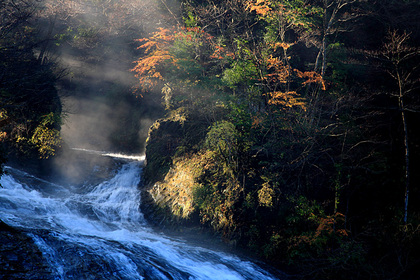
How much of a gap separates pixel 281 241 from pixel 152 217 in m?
5.91

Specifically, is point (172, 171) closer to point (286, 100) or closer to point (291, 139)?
point (291, 139)

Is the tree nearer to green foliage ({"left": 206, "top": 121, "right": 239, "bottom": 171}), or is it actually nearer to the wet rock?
green foliage ({"left": 206, "top": 121, "right": 239, "bottom": 171})

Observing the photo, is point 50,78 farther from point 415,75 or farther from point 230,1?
point 415,75

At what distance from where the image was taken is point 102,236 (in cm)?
805

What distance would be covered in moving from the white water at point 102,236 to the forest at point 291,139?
1315 millimetres

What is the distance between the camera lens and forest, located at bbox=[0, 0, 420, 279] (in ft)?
29.7

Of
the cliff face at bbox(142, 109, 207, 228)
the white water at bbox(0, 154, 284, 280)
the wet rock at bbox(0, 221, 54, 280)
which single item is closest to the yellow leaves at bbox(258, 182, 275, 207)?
the white water at bbox(0, 154, 284, 280)

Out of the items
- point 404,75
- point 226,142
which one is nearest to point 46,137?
point 226,142

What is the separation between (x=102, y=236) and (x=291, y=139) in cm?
775

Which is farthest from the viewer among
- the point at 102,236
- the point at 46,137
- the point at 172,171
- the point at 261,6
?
the point at 46,137

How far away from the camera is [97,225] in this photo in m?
10.2

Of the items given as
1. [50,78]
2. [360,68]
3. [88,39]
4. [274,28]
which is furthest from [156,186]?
[88,39]

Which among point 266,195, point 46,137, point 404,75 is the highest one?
point 404,75

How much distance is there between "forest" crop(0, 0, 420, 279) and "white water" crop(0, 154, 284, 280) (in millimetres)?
1315
